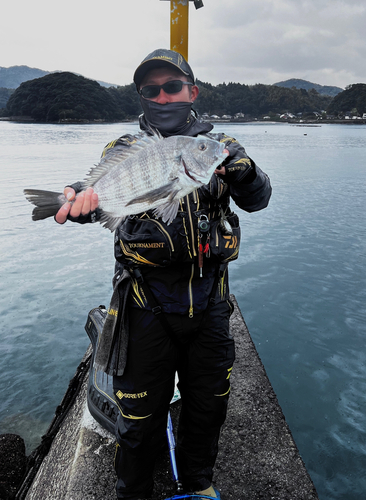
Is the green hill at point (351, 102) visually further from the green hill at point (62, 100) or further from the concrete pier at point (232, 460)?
the concrete pier at point (232, 460)

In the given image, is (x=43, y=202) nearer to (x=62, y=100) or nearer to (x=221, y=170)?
(x=221, y=170)

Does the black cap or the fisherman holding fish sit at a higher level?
the black cap

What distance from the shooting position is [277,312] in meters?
7.05

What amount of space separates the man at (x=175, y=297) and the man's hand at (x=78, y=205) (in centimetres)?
10

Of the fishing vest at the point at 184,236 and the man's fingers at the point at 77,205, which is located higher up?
the man's fingers at the point at 77,205

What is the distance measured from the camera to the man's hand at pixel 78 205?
193 cm

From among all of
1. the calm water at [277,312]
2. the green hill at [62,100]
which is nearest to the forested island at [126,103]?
the green hill at [62,100]

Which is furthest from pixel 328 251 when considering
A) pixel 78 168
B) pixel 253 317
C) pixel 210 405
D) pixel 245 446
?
pixel 78 168

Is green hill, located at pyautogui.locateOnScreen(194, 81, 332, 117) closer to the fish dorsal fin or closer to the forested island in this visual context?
the forested island

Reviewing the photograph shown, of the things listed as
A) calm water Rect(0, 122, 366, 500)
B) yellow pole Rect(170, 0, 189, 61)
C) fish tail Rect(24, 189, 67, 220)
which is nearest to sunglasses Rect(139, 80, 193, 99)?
fish tail Rect(24, 189, 67, 220)

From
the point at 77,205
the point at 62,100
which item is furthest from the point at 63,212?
the point at 62,100

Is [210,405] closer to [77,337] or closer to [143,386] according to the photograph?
[143,386]

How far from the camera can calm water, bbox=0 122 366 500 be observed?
4489 millimetres

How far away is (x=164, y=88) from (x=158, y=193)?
35.9 inches
